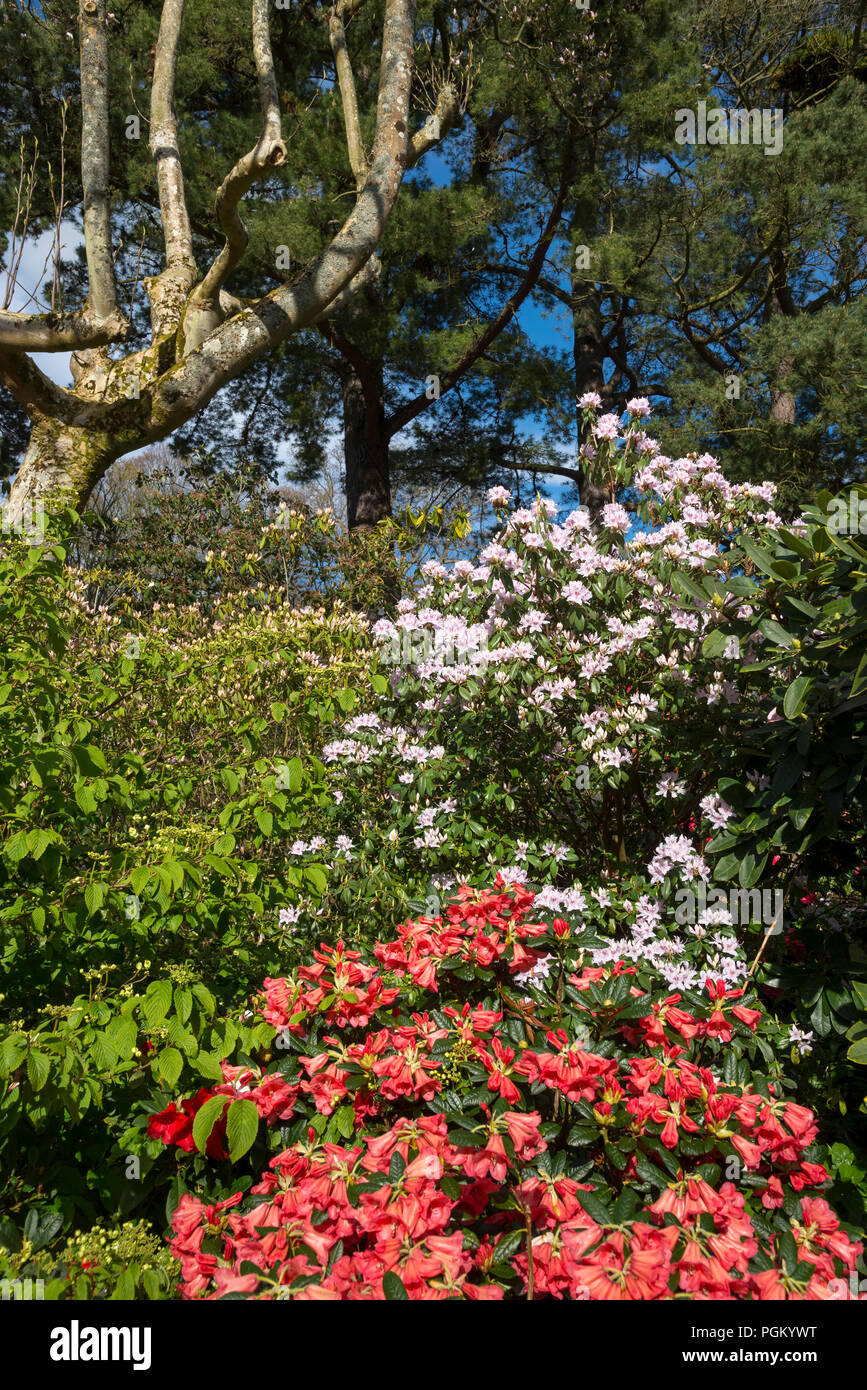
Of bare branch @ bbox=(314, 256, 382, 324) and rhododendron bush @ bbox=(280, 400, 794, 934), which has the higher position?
bare branch @ bbox=(314, 256, 382, 324)

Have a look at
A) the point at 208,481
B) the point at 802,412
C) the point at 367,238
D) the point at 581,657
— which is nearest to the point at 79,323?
the point at 367,238

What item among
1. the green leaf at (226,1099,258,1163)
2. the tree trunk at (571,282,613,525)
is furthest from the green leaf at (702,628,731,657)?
the tree trunk at (571,282,613,525)

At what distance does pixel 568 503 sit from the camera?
12.6 meters

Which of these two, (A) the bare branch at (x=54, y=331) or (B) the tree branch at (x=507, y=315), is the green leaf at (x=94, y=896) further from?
(B) the tree branch at (x=507, y=315)

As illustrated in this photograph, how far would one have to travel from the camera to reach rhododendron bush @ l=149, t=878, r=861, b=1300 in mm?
1257

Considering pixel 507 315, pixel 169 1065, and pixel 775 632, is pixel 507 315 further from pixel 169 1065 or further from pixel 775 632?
pixel 169 1065

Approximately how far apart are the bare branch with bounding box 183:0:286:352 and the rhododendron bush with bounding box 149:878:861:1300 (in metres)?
3.89

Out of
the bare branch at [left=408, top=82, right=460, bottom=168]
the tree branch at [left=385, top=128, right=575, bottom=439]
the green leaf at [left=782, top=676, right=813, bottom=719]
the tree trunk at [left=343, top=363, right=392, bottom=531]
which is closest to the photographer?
the green leaf at [left=782, top=676, right=813, bottom=719]

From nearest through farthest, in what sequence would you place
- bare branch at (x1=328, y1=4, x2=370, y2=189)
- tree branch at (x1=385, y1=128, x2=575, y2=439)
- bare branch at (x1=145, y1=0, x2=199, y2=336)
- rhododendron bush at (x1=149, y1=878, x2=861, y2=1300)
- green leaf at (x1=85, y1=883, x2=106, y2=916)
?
1. rhododendron bush at (x1=149, y1=878, x2=861, y2=1300)
2. green leaf at (x1=85, y1=883, x2=106, y2=916)
3. bare branch at (x1=145, y1=0, x2=199, y2=336)
4. bare branch at (x1=328, y1=4, x2=370, y2=189)
5. tree branch at (x1=385, y1=128, x2=575, y2=439)

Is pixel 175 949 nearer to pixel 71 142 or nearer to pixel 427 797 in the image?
pixel 427 797

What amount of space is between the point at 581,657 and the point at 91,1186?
187 cm

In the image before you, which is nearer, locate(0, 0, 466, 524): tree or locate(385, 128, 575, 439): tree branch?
locate(0, 0, 466, 524): tree

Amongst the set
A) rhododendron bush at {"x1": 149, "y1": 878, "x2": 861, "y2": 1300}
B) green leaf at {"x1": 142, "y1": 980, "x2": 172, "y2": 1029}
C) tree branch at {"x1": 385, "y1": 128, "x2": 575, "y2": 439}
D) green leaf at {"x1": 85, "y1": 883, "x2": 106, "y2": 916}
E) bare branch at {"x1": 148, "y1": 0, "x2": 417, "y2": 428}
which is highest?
tree branch at {"x1": 385, "y1": 128, "x2": 575, "y2": 439}

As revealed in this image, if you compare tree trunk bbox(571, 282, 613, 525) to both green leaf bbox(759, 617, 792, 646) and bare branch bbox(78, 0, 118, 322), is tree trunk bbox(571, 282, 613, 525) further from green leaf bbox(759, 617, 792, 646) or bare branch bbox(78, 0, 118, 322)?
green leaf bbox(759, 617, 792, 646)
